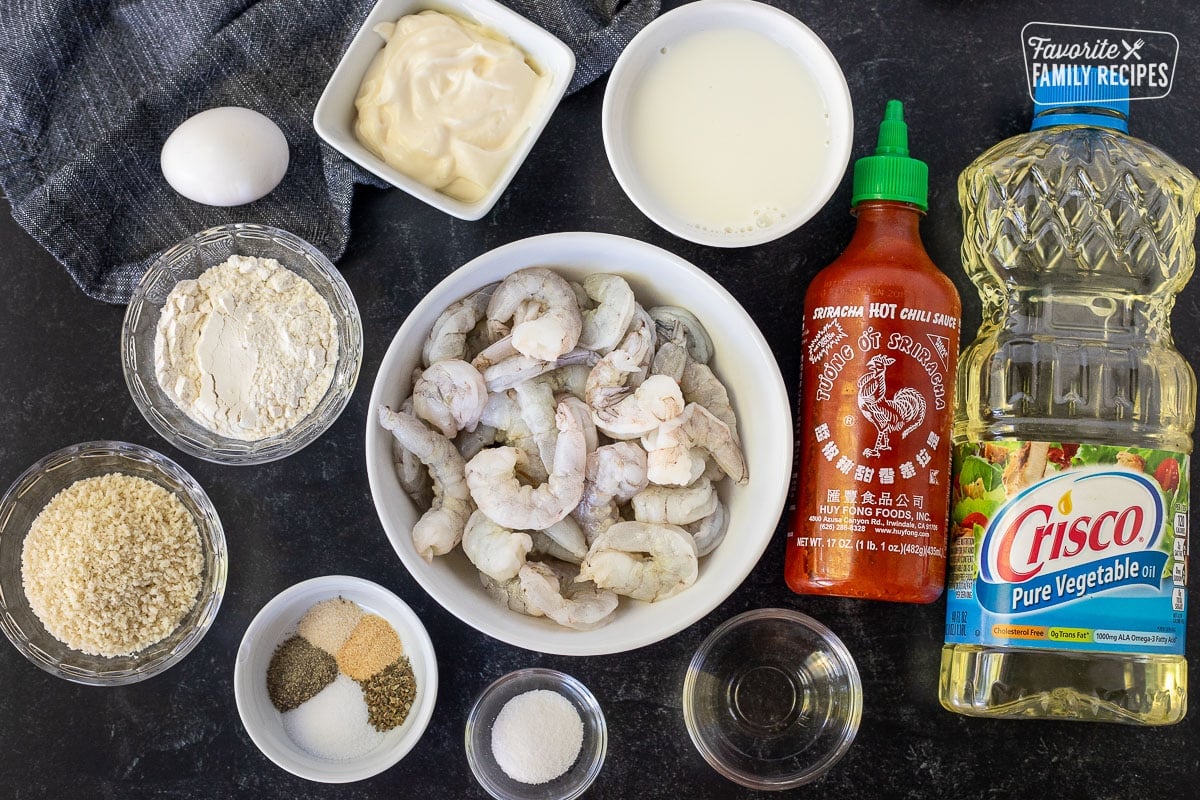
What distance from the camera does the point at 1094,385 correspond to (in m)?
1.34

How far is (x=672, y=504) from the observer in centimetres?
120

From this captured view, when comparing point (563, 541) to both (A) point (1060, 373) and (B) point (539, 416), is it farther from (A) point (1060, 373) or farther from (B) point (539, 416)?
(A) point (1060, 373)

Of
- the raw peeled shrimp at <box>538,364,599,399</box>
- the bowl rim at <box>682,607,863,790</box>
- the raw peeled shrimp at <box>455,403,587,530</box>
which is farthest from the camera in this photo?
the bowl rim at <box>682,607,863,790</box>

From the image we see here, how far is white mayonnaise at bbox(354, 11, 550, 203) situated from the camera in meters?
1.25

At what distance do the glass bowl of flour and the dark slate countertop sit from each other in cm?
8

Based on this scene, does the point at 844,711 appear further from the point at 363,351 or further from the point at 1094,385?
→ the point at 363,351

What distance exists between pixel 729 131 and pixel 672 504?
19.4 inches

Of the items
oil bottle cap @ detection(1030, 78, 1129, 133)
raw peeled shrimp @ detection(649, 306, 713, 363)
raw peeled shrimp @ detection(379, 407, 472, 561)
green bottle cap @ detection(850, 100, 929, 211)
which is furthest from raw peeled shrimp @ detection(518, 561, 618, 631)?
oil bottle cap @ detection(1030, 78, 1129, 133)

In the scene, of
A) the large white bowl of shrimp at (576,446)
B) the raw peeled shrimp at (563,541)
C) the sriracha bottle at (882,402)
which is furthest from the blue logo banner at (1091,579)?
the raw peeled shrimp at (563,541)

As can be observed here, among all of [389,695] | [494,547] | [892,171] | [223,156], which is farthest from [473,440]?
[892,171]

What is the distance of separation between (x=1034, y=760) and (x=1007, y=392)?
0.55m

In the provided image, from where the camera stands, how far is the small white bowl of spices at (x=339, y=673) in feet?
4.29

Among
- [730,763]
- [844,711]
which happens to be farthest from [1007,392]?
[730,763]

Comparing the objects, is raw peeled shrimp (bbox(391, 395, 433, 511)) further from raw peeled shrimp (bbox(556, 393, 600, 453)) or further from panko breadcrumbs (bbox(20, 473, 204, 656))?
panko breadcrumbs (bbox(20, 473, 204, 656))
